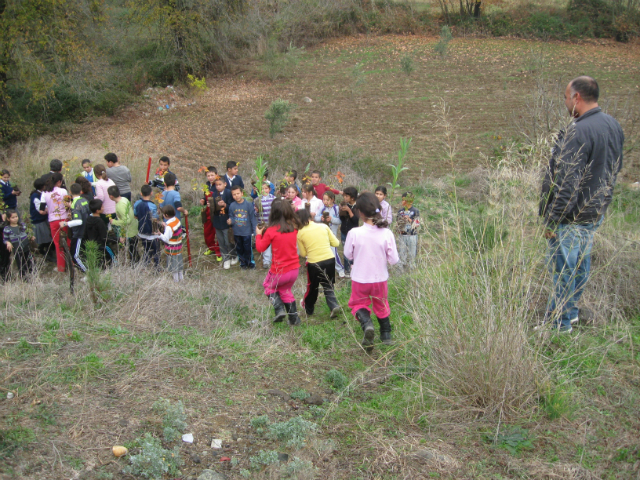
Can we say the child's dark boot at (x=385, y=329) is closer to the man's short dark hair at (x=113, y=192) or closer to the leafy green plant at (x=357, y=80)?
the man's short dark hair at (x=113, y=192)

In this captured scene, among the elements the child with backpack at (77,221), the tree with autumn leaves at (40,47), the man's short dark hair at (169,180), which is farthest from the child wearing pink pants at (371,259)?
the tree with autumn leaves at (40,47)

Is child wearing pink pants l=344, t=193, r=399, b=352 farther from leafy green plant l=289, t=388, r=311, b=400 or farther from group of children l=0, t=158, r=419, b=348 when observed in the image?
leafy green plant l=289, t=388, r=311, b=400

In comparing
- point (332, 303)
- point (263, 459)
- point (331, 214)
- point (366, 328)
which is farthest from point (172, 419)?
point (331, 214)

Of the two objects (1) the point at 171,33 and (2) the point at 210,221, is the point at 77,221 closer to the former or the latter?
(2) the point at 210,221

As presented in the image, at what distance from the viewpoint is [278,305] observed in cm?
554

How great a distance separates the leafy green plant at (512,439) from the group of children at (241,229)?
1.60 m

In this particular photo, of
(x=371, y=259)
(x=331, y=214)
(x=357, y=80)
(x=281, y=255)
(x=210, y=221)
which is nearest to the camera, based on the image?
(x=371, y=259)

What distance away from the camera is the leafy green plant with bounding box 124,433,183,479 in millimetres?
2850

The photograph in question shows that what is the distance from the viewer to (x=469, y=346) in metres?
3.45

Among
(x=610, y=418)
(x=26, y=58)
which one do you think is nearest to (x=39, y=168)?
(x=26, y=58)

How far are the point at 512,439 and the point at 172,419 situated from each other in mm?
2167

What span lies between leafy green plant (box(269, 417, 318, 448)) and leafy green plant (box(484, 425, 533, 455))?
3.78 feet

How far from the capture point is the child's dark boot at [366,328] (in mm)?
4586

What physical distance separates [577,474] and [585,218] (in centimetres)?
215
